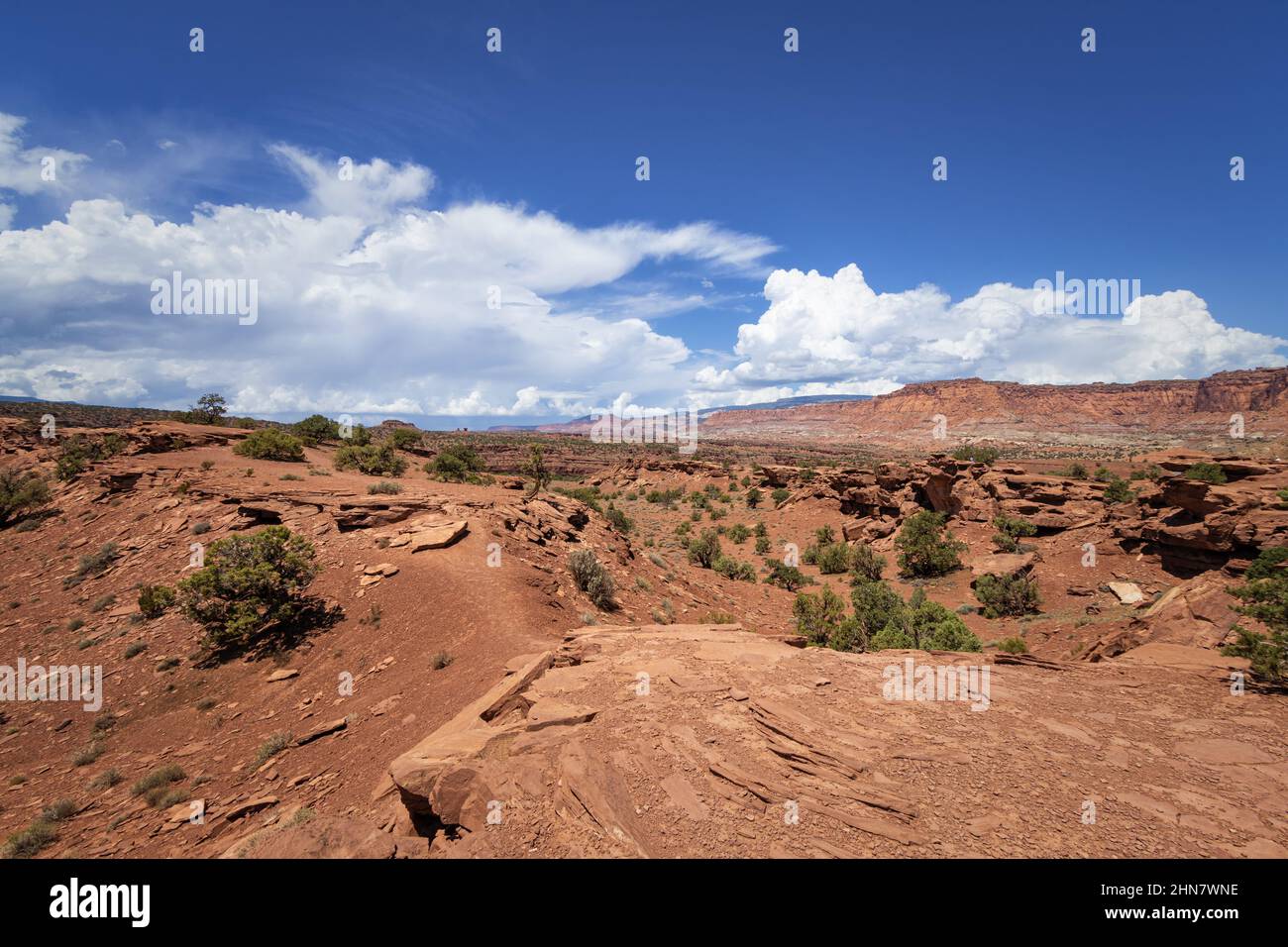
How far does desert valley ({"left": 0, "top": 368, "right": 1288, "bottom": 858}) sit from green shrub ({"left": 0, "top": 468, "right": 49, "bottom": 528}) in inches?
4.9

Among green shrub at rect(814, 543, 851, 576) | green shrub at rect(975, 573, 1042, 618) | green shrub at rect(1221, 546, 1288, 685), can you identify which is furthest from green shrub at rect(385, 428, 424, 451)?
green shrub at rect(1221, 546, 1288, 685)

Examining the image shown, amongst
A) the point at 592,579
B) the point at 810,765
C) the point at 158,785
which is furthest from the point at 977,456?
the point at 158,785

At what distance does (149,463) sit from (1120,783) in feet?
105

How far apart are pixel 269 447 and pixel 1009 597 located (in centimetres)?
3421

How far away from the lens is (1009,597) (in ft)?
54.6

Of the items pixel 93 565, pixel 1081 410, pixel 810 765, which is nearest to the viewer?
pixel 810 765

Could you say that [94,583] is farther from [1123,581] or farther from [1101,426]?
[1101,426]

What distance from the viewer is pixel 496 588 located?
38.1ft

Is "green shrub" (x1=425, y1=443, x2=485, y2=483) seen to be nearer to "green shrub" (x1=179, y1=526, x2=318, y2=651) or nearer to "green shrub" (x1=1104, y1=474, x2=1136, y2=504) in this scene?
"green shrub" (x1=179, y1=526, x2=318, y2=651)

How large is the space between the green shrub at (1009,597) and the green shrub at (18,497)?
36.5 meters

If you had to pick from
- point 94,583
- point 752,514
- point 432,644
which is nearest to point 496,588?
point 432,644

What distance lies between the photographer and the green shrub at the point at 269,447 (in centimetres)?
2517

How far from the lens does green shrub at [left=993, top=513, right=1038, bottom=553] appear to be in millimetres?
21281

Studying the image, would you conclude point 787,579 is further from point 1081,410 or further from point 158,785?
point 1081,410
